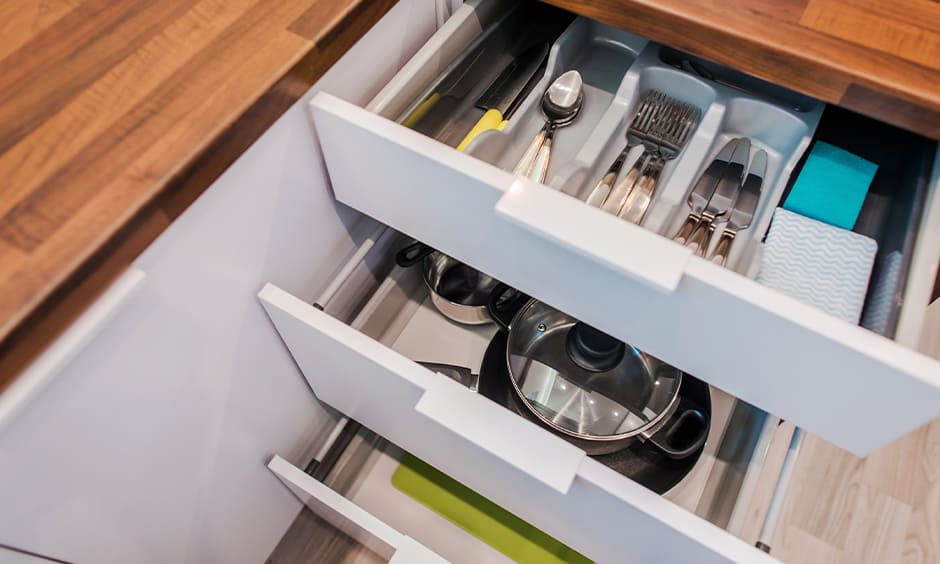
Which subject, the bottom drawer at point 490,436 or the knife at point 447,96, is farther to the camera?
the knife at point 447,96

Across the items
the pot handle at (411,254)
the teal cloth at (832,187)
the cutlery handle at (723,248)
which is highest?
the teal cloth at (832,187)

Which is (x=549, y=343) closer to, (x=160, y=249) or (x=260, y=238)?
(x=260, y=238)

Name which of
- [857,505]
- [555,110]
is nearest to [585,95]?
[555,110]

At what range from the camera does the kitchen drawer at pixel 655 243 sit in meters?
0.46

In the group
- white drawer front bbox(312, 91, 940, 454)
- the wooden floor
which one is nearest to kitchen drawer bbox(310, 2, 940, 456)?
white drawer front bbox(312, 91, 940, 454)

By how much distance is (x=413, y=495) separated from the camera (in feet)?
3.36

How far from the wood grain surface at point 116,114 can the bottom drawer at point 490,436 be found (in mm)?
212

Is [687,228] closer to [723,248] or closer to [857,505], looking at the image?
[723,248]

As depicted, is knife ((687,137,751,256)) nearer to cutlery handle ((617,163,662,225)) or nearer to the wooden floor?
cutlery handle ((617,163,662,225))

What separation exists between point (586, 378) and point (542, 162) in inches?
11.9

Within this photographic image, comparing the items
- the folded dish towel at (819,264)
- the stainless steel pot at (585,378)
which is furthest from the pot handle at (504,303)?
the folded dish towel at (819,264)

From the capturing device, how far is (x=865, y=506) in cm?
109

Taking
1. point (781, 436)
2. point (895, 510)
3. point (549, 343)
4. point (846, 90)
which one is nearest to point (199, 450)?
point (549, 343)

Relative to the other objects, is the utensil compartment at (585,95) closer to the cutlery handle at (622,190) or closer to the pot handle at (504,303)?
the cutlery handle at (622,190)
